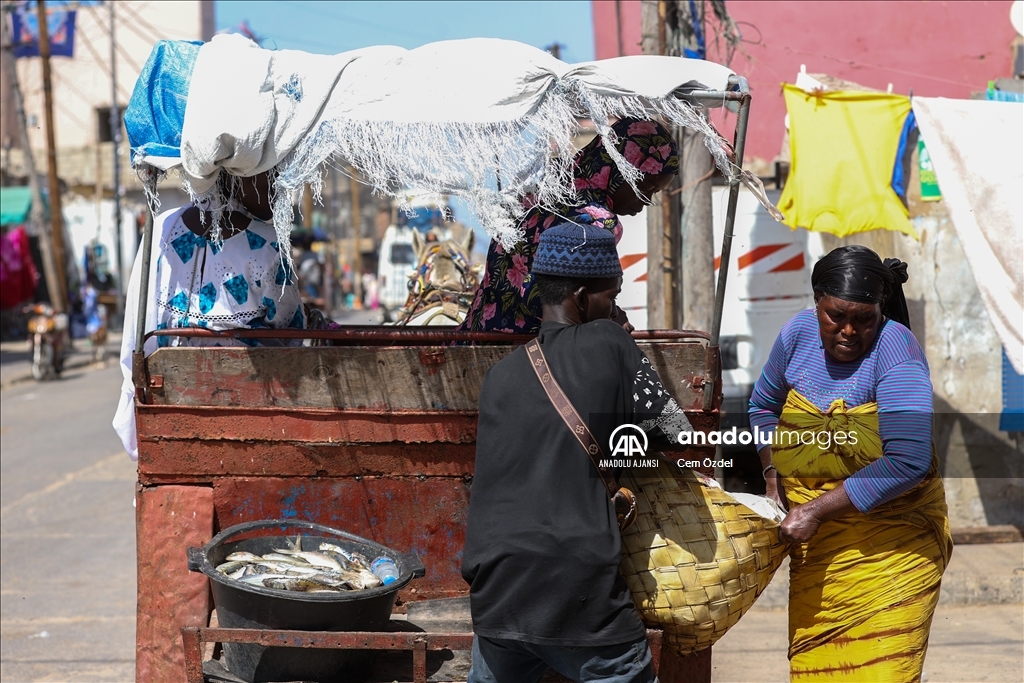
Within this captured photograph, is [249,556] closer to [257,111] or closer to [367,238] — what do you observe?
[257,111]

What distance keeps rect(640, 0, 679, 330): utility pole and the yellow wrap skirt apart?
3.40m

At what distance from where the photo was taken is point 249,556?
10.2 ft

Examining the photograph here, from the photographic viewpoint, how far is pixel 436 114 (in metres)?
2.91

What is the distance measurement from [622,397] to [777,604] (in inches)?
150

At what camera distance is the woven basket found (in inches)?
99.4

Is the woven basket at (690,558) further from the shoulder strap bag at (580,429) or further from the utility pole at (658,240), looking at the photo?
the utility pole at (658,240)

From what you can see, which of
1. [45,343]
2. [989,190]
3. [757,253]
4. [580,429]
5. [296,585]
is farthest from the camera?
[45,343]

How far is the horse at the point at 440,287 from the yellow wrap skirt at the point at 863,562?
338cm

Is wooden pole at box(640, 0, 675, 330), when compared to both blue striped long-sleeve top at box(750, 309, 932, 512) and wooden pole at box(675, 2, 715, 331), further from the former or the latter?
blue striped long-sleeve top at box(750, 309, 932, 512)

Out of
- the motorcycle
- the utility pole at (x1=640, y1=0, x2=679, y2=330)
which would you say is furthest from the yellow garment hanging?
the motorcycle

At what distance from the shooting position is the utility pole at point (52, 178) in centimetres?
1914

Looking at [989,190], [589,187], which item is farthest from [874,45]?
[589,187]

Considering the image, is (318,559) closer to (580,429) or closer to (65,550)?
(580,429)

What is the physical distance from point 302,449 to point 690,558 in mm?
1329
